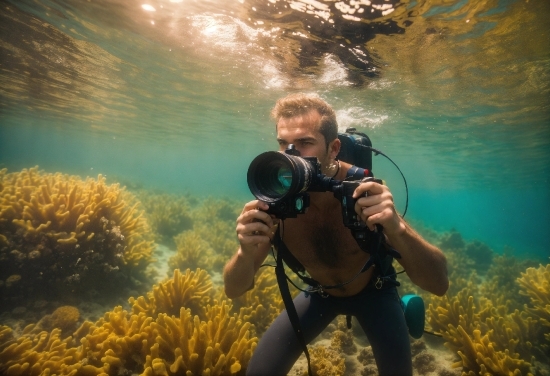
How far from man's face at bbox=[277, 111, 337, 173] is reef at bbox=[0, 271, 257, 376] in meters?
2.32

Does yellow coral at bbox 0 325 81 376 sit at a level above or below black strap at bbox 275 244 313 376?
below

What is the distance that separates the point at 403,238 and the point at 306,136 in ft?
4.54

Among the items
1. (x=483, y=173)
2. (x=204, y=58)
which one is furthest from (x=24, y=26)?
(x=483, y=173)

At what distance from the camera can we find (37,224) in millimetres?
5168

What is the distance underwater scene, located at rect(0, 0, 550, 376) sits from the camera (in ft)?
12.2

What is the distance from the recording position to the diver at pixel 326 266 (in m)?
2.70

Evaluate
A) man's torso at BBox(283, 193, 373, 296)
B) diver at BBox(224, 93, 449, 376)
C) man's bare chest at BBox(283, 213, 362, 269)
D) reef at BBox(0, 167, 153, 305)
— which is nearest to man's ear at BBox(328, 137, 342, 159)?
diver at BBox(224, 93, 449, 376)

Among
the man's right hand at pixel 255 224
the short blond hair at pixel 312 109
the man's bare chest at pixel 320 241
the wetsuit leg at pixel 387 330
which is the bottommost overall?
the wetsuit leg at pixel 387 330

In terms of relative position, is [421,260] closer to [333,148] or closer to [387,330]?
[387,330]

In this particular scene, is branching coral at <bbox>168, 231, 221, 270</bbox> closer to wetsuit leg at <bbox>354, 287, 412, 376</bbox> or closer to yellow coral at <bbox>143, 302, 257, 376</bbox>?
yellow coral at <bbox>143, 302, 257, 376</bbox>

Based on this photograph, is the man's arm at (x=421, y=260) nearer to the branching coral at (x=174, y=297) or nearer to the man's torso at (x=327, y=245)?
the man's torso at (x=327, y=245)

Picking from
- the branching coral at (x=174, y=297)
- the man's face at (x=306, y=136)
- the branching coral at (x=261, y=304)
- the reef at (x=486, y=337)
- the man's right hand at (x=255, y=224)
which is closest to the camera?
the man's right hand at (x=255, y=224)

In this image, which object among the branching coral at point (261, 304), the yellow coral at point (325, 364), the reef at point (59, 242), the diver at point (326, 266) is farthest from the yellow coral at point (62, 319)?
the yellow coral at point (325, 364)

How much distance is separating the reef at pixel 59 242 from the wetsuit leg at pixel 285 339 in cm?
382
